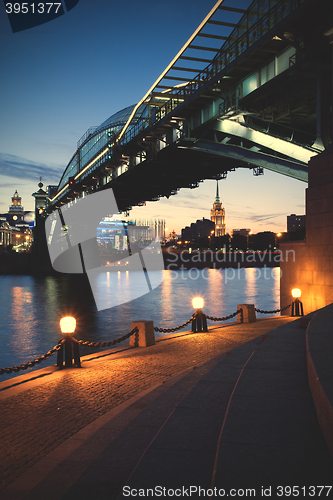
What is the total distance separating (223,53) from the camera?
21.4m

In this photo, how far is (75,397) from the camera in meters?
6.71

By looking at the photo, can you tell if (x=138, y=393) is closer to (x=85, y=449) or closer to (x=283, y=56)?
(x=85, y=449)

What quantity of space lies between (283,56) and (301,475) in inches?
758

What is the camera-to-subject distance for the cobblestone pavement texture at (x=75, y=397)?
488 centimetres

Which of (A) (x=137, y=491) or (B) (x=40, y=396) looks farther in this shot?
(B) (x=40, y=396)

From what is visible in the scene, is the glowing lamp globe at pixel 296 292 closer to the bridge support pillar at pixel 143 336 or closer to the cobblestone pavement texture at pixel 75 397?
the cobblestone pavement texture at pixel 75 397

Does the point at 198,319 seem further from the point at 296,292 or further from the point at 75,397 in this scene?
the point at 75,397

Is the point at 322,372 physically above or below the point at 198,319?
above

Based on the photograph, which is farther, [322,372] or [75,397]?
[75,397]

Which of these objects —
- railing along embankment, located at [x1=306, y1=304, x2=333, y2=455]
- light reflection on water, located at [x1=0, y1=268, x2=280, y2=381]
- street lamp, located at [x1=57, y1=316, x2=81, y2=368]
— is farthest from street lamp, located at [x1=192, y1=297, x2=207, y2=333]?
railing along embankment, located at [x1=306, y1=304, x2=333, y2=455]

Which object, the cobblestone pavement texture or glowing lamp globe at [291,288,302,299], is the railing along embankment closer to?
the cobblestone pavement texture

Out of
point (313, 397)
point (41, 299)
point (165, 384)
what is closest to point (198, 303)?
point (165, 384)

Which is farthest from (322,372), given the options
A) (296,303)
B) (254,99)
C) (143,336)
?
(254,99)

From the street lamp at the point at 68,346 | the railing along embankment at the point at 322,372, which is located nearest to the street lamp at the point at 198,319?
the street lamp at the point at 68,346
